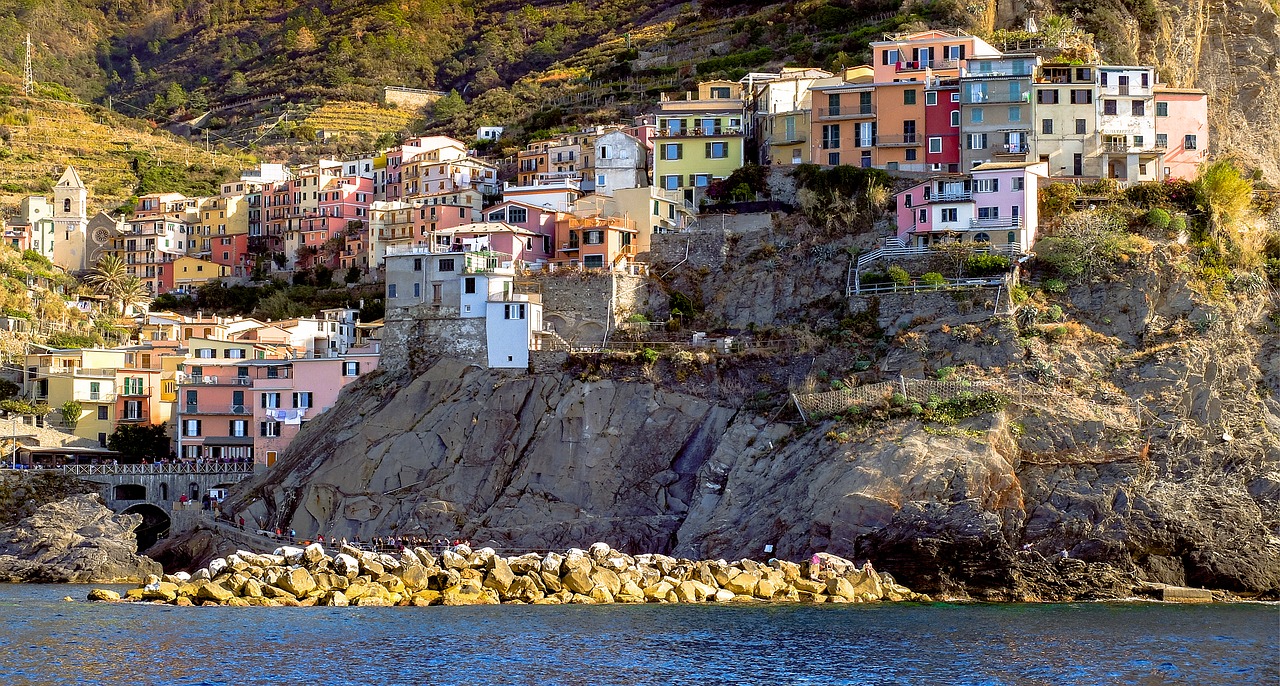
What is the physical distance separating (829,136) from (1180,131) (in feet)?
53.5

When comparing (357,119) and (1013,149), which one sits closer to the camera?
(1013,149)

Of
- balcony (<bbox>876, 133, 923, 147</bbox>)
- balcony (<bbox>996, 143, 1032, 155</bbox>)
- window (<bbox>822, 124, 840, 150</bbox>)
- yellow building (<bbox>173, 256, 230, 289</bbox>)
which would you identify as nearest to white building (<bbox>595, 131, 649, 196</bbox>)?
window (<bbox>822, 124, 840, 150</bbox>)

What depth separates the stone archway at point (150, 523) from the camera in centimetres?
8156

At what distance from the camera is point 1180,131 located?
82125 millimetres

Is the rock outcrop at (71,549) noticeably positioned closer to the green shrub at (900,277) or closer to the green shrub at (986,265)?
the green shrub at (900,277)

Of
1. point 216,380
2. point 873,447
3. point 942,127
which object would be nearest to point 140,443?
point 216,380

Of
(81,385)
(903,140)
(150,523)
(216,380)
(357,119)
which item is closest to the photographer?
(150,523)

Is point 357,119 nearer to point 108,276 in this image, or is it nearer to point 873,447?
point 108,276

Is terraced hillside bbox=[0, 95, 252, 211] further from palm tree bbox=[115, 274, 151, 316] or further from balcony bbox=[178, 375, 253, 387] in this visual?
balcony bbox=[178, 375, 253, 387]

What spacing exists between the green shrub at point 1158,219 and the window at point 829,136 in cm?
1599

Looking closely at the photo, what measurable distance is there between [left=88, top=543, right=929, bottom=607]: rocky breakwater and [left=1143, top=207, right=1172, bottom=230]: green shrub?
75.4ft

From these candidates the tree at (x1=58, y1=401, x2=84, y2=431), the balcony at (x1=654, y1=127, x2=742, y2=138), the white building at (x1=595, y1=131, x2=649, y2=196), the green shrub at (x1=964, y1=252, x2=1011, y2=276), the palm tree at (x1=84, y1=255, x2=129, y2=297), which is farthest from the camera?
the palm tree at (x1=84, y1=255, x2=129, y2=297)

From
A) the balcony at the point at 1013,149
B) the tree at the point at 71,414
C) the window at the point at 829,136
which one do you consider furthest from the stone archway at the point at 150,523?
the balcony at the point at 1013,149

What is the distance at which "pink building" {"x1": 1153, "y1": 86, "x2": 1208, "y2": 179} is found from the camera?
3221 inches
